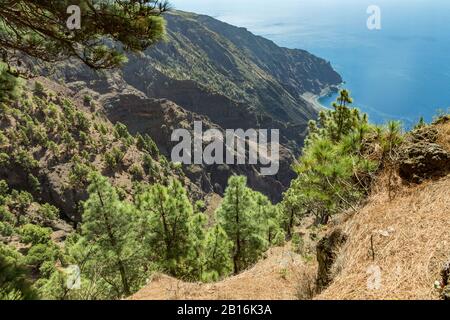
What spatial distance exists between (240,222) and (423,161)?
11.6 metres

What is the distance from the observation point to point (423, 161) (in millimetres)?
6352

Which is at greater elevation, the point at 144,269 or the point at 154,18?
the point at 154,18

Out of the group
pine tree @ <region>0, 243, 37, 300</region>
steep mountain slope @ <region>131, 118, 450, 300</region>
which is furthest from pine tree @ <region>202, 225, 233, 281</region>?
pine tree @ <region>0, 243, 37, 300</region>

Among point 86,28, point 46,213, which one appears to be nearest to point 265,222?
point 86,28

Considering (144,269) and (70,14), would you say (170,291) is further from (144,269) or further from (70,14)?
(144,269)

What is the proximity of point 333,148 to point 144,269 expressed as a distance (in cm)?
1347

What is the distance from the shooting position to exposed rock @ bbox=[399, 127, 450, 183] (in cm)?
621

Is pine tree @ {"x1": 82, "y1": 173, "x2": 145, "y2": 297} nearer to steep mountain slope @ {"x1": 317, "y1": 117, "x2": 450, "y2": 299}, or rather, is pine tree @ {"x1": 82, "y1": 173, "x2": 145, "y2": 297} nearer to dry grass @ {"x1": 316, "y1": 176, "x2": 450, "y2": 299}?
steep mountain slope @ {"x1": 317, "y1": 117, "x2": 450, "y2": 299}

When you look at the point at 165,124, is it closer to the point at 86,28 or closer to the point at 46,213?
the point at 46,213

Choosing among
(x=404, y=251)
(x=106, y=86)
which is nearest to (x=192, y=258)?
(x=404, y=251)

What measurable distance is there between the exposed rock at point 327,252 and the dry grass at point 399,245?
21 centimetres

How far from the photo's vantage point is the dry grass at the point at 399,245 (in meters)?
3.99

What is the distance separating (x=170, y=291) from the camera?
6.76 m

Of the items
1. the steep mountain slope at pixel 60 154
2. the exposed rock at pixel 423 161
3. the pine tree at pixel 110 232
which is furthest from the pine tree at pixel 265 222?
the steep mountain slope at pixel 60 154
